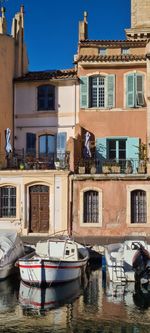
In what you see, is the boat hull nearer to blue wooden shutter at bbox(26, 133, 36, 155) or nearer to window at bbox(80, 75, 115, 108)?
blue wooden shutter at bbox(26, 133, 36, 155)

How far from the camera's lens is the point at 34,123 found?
40.2m

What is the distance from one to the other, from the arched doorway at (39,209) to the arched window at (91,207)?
Result: 245 centimetres

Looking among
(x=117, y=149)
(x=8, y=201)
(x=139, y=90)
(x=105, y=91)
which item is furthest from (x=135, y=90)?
(x=8, y=201)

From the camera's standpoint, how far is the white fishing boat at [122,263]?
27094 millimetres

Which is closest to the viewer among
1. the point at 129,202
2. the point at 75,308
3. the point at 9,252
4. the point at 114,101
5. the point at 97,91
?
the point at 75,308

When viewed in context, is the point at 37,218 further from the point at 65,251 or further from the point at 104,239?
the point at 65,251

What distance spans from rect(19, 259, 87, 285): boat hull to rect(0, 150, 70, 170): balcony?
33.2ft

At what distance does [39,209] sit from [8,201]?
2.03 meters

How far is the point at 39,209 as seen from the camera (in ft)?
119

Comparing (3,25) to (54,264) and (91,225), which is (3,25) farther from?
(54,264)

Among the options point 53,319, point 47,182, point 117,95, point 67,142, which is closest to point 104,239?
point 47,182

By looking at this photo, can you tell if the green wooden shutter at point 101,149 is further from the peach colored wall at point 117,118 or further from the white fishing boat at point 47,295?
the white fishing boat at point 47,295

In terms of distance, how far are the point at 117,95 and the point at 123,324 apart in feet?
69.9

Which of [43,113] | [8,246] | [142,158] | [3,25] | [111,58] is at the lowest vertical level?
[8,246]
